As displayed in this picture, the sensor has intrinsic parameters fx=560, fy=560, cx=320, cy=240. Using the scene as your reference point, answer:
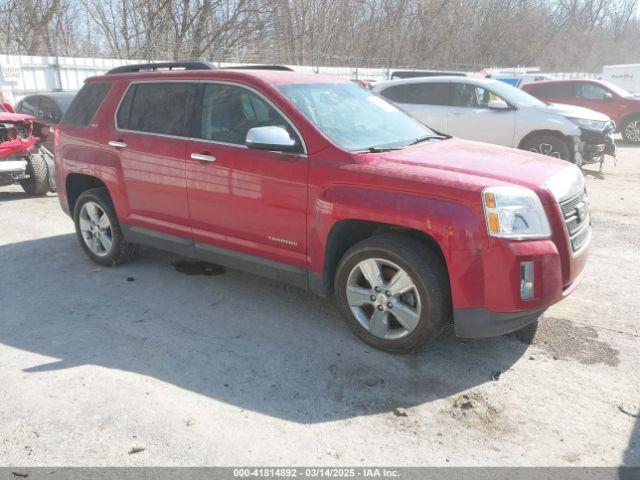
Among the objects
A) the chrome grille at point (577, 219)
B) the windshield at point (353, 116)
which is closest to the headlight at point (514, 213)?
the chrome grille at point (577, 219)

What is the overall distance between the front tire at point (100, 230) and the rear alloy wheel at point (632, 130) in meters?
15.3

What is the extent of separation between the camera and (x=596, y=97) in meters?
16.0

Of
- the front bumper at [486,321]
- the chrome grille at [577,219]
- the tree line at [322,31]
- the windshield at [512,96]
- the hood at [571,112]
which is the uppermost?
the tree line at [322,31]

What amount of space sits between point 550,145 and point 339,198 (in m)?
7.62

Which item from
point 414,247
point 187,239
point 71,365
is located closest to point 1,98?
point 187,239

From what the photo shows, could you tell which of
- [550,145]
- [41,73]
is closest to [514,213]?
[550,145]

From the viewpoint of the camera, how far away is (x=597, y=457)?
109 inches

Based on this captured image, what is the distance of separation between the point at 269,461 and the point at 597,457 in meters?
1.61

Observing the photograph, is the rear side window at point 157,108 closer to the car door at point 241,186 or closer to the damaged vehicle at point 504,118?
the car door at point 241,186

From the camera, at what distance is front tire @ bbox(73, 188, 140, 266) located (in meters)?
5.36

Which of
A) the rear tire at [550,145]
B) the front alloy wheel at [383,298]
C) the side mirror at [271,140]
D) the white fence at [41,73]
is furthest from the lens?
the white fence at [41,73]

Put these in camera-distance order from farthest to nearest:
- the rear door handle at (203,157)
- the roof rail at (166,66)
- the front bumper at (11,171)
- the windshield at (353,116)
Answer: the front bumper at (11,171) < the roof rail at (166,66) < the rear door handle at (203,157) < the windshield at (353,116)

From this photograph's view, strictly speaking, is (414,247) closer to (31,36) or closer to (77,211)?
(77,211)

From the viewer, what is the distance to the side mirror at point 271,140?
12.4ft
